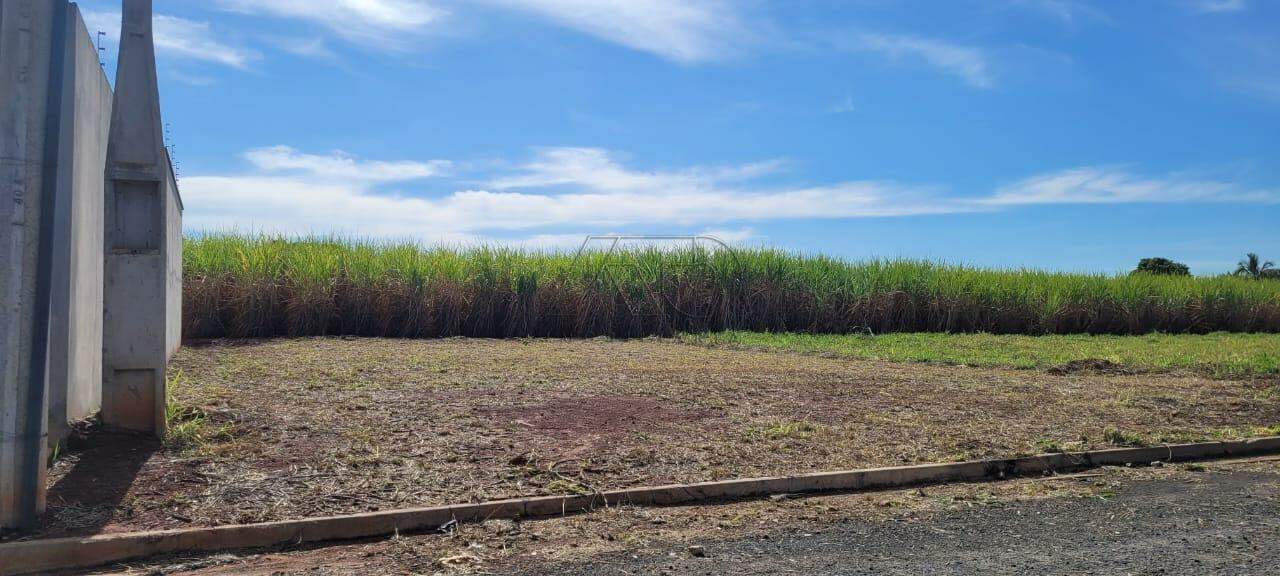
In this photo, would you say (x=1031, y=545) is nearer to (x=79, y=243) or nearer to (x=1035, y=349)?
(x=79, y=243)

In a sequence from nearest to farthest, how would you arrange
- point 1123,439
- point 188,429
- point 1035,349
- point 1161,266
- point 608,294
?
point 188,429, point 1123,439, point 1035,349, point 608,294, point 1161,266

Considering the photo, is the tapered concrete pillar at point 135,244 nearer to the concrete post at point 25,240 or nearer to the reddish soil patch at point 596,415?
the concrete post at point 25,240

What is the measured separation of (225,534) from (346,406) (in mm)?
2807

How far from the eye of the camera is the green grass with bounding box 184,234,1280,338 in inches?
621

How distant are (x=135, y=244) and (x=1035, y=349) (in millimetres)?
14604

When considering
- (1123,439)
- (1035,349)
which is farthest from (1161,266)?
(1123,439)

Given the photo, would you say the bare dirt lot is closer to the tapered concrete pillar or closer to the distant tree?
the tapered concrete pillar

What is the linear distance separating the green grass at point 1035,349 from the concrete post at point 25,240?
36.6 ft

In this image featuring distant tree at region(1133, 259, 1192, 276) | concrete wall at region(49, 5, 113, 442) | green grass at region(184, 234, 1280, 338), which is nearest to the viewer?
concrete wall at region(49, 5, 113, 442)

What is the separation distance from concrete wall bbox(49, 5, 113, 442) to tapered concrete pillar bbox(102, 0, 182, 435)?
0.25 meters

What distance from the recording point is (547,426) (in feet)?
22.5

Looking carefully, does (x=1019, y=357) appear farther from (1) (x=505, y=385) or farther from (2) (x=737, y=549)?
(2) (x=737, y=549)

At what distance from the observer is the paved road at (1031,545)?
4.23 m

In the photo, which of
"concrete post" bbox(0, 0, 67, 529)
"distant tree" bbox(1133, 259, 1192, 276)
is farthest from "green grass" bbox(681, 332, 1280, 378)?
"distant tree" bbox(1133, 259, 1192, 276)
